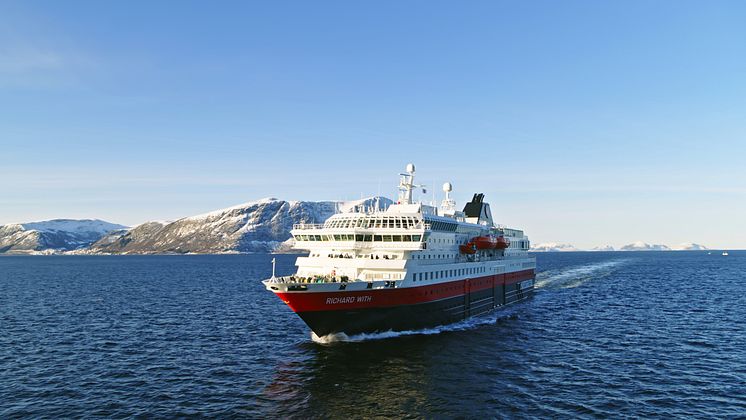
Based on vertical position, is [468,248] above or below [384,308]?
above

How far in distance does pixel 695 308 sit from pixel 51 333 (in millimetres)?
85010

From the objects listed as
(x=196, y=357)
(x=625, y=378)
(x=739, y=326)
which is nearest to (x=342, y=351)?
(x=196, y=357)

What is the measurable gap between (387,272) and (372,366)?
10.8 metres

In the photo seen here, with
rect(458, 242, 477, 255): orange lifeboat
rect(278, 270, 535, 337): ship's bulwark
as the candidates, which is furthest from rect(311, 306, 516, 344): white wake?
rect(458, 242, 477, 255): orange lifeboat

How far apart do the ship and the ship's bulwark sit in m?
0.09

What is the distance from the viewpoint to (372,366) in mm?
35844

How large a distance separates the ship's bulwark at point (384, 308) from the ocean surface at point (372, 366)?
4.57ft

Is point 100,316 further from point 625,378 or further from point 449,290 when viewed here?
point 625,378

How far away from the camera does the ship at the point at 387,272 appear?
1585 inches

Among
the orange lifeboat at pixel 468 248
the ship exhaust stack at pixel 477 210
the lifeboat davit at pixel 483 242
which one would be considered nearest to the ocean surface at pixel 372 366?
the orange lifeboat at pixel 468 248

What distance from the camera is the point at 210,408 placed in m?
27.9

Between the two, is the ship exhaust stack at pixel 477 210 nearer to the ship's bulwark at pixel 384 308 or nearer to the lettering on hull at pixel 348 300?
the ship's bulwark at pixel 384 308

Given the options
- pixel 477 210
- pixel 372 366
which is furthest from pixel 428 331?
pixel 477 210

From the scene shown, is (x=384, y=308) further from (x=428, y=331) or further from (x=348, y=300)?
(x=428, y=331)
